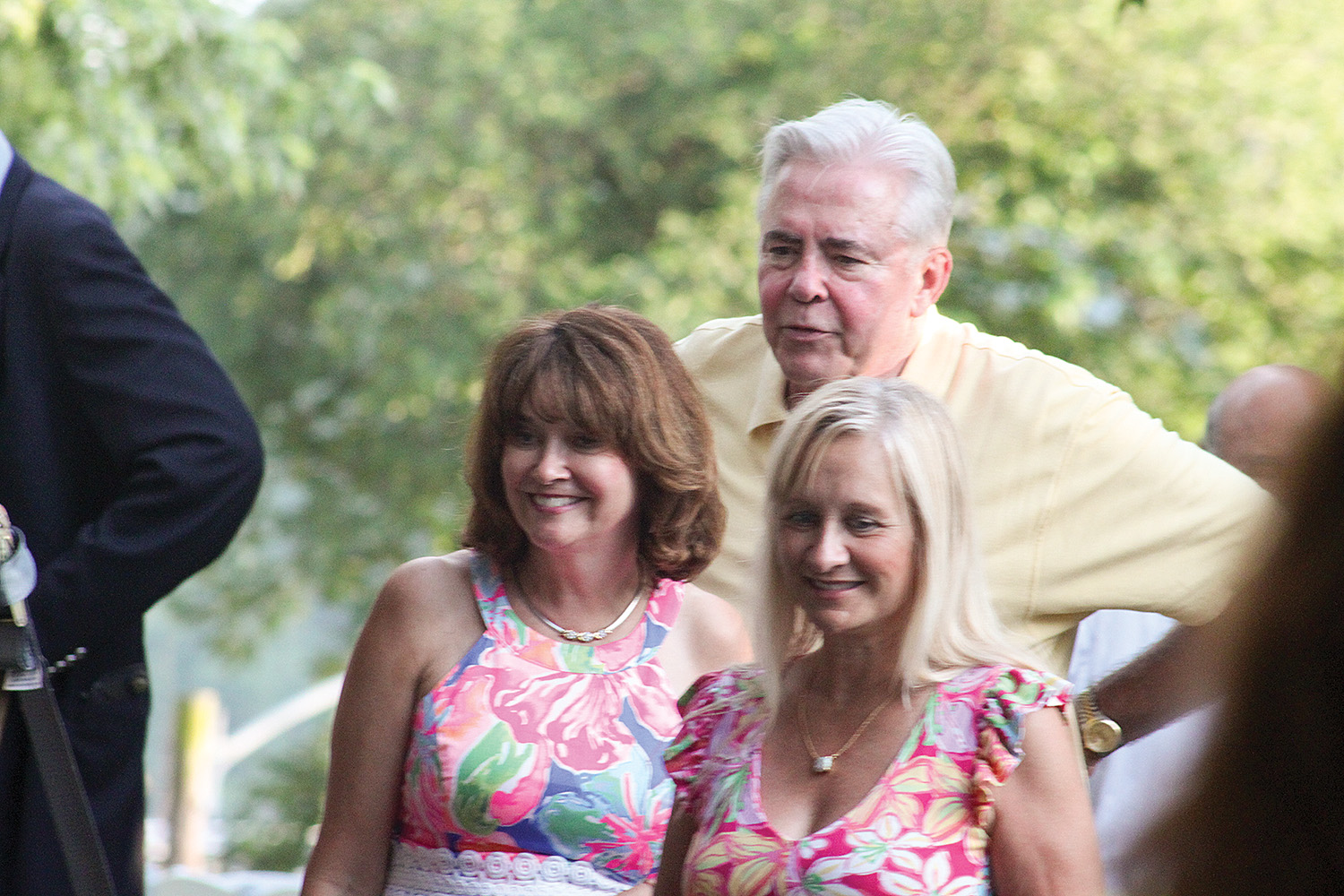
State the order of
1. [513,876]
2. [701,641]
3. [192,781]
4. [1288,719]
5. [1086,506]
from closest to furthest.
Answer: [1288,719], [513,876], [701,641], [1086,506], [192,781]

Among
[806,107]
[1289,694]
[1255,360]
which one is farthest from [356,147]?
[1289,694]

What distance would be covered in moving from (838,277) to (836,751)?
107 centimetres

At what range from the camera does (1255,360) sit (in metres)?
11.9

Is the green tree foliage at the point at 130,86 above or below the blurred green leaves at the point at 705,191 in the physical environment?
below

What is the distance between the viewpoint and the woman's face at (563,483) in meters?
2.83

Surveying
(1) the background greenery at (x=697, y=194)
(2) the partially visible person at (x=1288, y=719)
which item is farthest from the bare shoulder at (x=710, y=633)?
(1) the background greenery at (x=697, y=194)

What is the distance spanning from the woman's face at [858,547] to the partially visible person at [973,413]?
623 mm

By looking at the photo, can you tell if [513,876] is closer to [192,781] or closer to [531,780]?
[531,780]

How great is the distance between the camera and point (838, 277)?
314 cm

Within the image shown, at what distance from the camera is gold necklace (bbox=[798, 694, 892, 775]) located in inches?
91.9

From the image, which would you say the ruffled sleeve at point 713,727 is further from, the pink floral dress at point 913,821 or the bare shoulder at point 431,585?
the bare shoulder at point 431,585

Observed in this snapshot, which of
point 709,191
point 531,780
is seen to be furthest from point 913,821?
point 709,191

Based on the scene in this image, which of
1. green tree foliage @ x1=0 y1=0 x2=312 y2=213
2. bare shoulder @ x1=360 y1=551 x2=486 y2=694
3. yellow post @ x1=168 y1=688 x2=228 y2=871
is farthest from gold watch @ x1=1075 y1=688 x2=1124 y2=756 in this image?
yellow post @ x1=168 y1=688 x2=228 y2=871

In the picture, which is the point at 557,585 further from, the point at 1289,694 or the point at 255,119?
the point at 255,119
